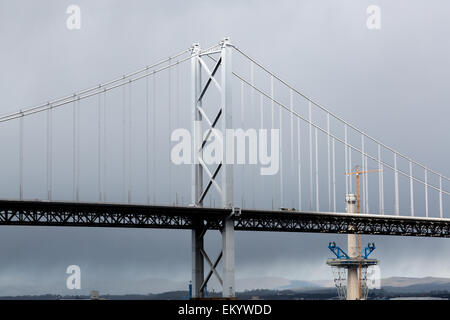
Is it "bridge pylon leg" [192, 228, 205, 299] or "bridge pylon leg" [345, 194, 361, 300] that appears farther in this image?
"bridge pylon leg" [345, 194, 361, 300]

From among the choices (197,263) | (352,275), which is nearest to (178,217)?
(197,263)

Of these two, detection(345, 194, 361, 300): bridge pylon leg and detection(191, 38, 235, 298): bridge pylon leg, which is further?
detection(345, 194, 361, 300): bridge pylon leg

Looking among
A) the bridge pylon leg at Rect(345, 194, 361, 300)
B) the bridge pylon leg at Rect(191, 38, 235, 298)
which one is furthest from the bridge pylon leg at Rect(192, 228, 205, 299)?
the bridge pylon leg at Rect(345, 194, 361, 300)

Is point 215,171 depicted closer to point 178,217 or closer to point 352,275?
point 178,217

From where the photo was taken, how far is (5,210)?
84500 mm

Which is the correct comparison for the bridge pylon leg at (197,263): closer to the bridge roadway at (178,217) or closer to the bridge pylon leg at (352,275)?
the bridge roadway at (178,217)

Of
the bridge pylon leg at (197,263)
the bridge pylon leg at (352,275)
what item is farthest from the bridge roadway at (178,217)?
the bridge pylon leg at (352,275)

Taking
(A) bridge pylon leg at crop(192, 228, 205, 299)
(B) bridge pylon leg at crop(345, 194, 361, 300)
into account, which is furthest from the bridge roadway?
Result: (B) bridge pylon leg at crop(345, 194, 361, 300)

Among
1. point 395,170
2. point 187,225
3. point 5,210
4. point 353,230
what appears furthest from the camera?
point 395,170

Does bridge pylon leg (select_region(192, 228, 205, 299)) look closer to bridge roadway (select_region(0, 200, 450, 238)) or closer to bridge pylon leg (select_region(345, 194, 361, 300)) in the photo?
bridge roadway (select_region(0, 200, 450, 238))

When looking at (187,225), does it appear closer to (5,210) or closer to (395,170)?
(5,210)

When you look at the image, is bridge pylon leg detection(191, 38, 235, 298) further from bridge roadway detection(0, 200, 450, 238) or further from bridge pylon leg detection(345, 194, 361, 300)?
bridge pylon leg detection(345, 194, 361, 300)

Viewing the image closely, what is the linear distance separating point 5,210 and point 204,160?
20108mm
